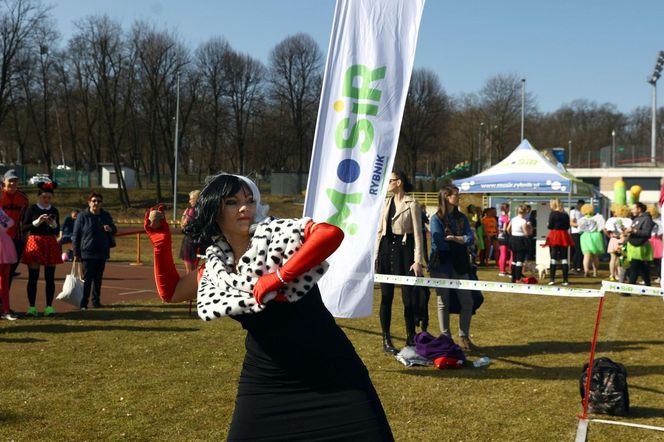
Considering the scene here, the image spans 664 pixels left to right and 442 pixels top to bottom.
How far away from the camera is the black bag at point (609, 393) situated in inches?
228

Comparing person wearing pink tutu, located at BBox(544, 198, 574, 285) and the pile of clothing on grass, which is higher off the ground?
person wearing pink tutu, located at BBox(544, 198, 574, 285)

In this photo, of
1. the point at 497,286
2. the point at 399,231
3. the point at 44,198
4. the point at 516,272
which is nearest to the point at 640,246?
the point at 516,272

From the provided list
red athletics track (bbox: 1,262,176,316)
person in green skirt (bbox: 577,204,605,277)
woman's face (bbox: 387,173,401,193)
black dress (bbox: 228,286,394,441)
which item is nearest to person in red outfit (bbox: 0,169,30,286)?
red athletics track (bbox: 1,262,176,316)

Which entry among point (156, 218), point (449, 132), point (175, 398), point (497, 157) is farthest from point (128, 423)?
point (449, 132)

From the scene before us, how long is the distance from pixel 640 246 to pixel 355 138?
9370mm

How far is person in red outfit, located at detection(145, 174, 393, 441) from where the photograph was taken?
2773 millimetres

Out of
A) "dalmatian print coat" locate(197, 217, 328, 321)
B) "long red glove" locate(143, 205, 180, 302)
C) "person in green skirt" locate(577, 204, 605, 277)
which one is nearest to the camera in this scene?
"dalmatian print coat" locate(197, 217, 328, 321)

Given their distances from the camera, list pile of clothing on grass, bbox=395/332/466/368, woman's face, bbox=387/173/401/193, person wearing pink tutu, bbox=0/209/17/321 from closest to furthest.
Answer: pile of clothing on grass, bbox=395/332/466/368 < woman's face, bbox=387/173/401/193 < person wearing pink tutu, bbox=0/209/17/321

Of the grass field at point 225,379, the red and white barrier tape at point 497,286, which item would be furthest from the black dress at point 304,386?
the red and white barrier tape at point 497,286

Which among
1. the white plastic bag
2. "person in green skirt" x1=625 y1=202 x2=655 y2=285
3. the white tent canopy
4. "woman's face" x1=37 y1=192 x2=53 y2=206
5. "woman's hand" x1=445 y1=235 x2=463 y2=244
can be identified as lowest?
the white plastic bag

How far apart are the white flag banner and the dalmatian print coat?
343cm

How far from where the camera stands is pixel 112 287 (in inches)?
562

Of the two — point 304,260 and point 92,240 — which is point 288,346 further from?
point 92,240

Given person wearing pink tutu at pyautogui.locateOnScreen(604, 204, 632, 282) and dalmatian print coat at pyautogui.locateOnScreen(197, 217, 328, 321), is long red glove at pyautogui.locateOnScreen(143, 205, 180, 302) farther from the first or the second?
person wearing pink tutu at pyautogui.locateOnScreen(604, 204, 632, 282)
